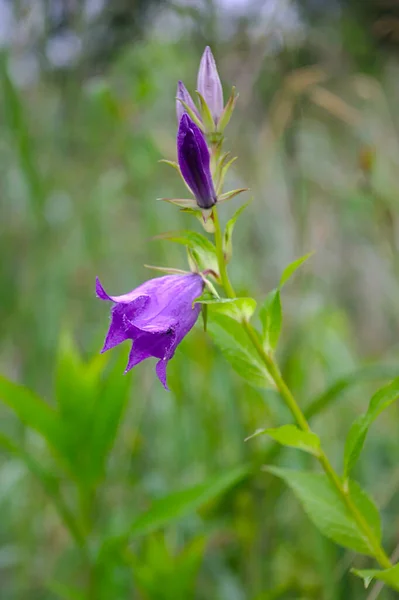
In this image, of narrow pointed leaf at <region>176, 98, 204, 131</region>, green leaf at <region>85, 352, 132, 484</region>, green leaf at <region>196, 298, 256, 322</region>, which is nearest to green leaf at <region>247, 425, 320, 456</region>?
green leaf at <region>196, 298, 256, 322</region>

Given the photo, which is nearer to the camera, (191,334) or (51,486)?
(51,486)

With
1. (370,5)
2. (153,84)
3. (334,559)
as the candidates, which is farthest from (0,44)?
(370,5)

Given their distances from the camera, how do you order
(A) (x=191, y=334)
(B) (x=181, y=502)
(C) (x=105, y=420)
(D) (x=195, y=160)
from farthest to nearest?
(A) (x=191, y=334), (C) (x=105, y=420), (B) (x=181, y=502), (D) (x=195, y=160)

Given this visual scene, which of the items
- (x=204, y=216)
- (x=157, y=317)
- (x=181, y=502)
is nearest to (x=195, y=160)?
(x=204, y=216)

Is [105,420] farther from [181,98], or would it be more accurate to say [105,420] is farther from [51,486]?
[181,98]

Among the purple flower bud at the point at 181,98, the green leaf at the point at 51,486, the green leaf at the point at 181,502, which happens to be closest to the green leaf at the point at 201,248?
the purple flower bud at the point at 181,98

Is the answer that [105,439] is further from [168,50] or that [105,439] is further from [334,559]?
[168,50]

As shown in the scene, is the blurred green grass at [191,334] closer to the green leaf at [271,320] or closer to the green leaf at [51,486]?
the green leaf at [51,486]
